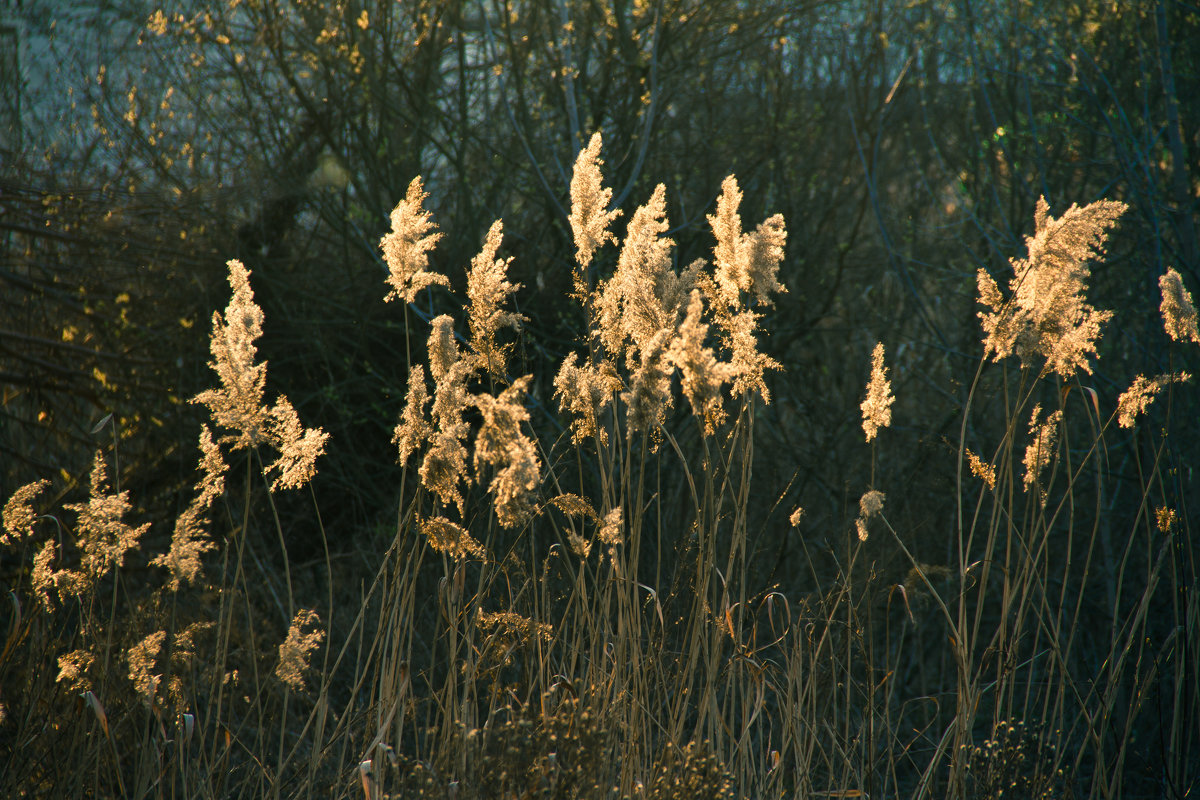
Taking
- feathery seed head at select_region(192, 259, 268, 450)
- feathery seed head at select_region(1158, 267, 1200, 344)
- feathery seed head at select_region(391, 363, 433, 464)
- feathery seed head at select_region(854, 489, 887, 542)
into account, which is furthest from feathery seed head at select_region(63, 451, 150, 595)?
feathery seed head at select_region(1158, 267, 1200, 344)

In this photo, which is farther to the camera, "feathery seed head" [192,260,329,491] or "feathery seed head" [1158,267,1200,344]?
"feathery seed head" [1158,267,1200,344]

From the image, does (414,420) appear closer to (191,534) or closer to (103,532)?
(191,534)

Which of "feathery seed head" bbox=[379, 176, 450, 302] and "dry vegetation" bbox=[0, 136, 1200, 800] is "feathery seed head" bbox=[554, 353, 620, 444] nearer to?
"dry vegetation" bbox=[0, 136, 1200, 800]

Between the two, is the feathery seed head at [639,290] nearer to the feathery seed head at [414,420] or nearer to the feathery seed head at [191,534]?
the feathery seed head at [414,420]

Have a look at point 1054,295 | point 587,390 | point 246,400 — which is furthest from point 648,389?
point 1054,295

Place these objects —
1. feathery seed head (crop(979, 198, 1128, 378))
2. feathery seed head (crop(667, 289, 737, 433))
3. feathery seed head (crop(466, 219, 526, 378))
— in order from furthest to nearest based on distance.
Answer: feathery seed head (crop(466, 219, 526, 378)) → feathery seed head (crop(979, 198, 1128, 378)) → feathery seed head (crop(667, 289, 737, 433))

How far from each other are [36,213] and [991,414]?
526 centimetres

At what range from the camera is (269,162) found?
5.13m

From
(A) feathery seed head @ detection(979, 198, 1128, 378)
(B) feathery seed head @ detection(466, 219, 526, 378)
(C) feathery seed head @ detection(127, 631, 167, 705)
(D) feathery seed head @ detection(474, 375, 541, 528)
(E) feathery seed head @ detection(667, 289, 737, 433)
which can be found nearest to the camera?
(D) feathery seed head @ detection(474, 375, 541, 528)

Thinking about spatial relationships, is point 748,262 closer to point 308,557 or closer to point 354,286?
point 354,286

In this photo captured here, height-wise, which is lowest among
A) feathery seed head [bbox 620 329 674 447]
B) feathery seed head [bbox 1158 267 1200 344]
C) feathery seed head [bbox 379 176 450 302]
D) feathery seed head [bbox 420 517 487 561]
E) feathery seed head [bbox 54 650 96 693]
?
feathery seed head [bbox 54 650 96 693]

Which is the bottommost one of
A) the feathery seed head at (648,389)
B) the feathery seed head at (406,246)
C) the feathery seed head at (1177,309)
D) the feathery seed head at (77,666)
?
the feathery seed head at (77,666)

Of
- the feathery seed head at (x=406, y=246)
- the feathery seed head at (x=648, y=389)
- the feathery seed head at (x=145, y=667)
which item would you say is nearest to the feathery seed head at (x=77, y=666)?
the feathery seed head at (x=145, y=667)

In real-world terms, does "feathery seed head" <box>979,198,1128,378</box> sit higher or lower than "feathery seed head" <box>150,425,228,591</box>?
higher
